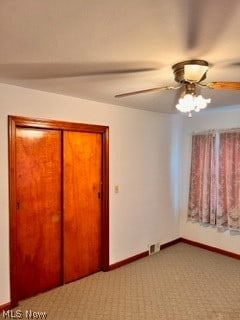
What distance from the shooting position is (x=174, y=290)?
2.95 meters

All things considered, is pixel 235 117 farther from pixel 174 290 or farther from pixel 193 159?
pixel 174 290

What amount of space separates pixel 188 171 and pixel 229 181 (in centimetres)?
75

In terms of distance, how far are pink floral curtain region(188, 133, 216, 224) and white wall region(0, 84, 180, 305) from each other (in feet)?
1.01

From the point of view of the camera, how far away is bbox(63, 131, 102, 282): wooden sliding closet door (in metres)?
3.13

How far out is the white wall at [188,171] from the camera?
3.88 meters

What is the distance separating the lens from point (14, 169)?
8.53ft

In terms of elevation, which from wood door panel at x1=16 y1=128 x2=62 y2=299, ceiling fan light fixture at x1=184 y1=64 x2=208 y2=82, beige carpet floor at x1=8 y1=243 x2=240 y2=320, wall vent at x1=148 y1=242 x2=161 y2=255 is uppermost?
ceiling fan light fixture at x1=184 y1=64 x2=208 y2=82

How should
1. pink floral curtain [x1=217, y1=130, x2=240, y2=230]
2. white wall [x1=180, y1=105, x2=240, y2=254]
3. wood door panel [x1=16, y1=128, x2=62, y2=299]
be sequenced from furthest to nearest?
white wall [x1=180, y1=105, x2=240, y2=254] → pink floral curtain [x1=217, y1=130, x2=240, y2=230] → wood door panel [x1=16, y1=128, x2=62, y2=299]

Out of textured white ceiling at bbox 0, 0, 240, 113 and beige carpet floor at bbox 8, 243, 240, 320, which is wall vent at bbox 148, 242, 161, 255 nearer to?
beige carpet floor at bbox 8, 243, 240, 320

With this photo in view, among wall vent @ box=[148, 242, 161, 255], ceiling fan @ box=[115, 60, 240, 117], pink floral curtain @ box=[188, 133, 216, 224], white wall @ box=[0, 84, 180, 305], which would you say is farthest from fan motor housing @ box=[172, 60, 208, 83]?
wall vent @ box=[148, 242, 161, 255]

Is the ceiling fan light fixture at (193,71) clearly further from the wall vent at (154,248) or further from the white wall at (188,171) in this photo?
the wall vent at (154,248)

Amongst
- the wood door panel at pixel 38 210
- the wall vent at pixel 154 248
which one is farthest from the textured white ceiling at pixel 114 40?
the wall vent at pixel 154 248

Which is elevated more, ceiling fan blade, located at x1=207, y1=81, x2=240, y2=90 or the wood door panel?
ceiling fan blade, located at x1=207, y1=81, x2=240, y2=90

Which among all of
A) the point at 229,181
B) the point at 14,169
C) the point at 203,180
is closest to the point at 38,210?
the point at 14,169
